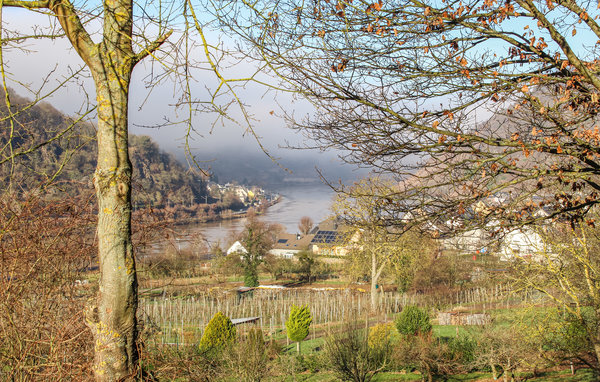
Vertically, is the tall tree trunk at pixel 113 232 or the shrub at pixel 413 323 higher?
the tall tree trunk at pixel 113 232

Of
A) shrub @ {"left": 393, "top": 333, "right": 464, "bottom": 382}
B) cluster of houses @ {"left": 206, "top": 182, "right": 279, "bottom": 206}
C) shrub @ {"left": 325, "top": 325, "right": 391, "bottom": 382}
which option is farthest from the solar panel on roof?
shrub @ {"left": 325, "top": 325, "right": 391, "bottom": 382}

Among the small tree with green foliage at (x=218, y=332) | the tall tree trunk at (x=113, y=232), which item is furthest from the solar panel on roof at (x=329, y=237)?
the tall tree trunk at (x=113, y=232)

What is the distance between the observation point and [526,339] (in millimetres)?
9008

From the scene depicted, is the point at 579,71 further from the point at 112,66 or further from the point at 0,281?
the point at 0,281

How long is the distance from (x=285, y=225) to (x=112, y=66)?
65834 mm

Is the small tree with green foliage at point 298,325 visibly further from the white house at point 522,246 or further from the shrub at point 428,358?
the white house at point 522,246

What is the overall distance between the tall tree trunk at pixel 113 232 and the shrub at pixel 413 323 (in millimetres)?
12764

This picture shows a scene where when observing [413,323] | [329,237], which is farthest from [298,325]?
[329,237]

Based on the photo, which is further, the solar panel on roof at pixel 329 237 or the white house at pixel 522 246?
the solar panel on roof at pixel 329 237

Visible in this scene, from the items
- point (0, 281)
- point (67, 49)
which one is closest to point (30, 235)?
point (0, 281)

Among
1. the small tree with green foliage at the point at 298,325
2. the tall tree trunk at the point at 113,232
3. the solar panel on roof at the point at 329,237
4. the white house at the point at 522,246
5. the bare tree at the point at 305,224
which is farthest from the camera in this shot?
the bare tree at the point at 305,224

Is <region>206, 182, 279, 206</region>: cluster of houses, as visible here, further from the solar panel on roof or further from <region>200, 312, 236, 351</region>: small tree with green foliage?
<region>200, 312, 236, 351</region>: small tree with green foliage

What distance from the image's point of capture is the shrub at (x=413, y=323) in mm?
13766

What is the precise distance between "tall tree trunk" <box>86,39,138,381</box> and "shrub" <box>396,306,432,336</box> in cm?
1276
